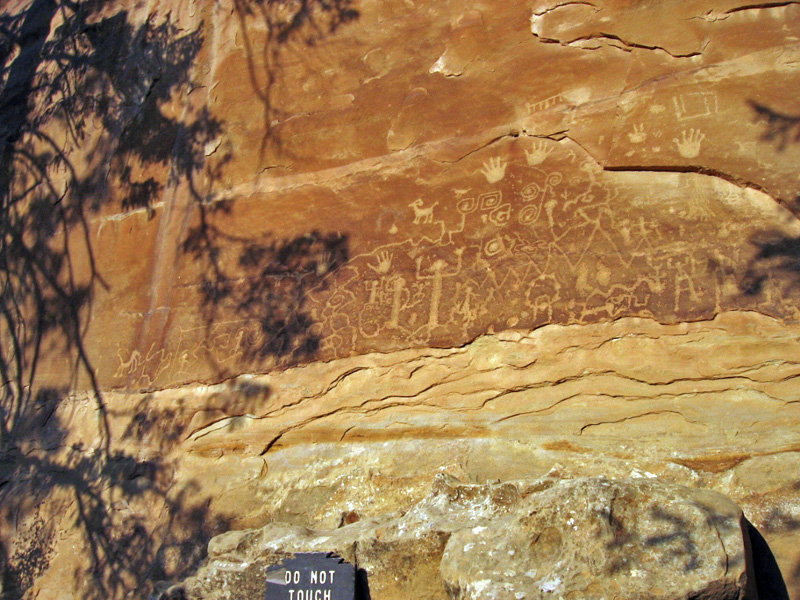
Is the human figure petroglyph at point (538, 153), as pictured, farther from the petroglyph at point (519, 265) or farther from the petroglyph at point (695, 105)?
the petroglyph at point (695, 105)

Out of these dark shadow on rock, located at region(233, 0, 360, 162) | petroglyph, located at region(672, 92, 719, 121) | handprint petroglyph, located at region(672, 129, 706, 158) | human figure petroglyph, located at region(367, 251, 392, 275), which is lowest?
human figure petroglyph, located at region(367, 251, 392, 275)

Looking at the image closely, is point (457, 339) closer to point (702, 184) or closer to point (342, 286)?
point (342, 286)

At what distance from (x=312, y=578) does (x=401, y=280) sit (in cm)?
190

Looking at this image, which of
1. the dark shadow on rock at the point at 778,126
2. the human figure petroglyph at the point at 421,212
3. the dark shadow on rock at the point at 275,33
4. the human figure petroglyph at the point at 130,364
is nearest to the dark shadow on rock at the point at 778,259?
the dark shadow on rock at the point at 778,126

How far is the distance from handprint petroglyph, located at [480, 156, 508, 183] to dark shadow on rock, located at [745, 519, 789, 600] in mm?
2371

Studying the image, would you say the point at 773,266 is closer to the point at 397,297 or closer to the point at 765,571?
the point at 765,571

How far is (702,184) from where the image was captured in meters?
A: 3.74

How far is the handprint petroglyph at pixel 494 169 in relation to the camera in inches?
171

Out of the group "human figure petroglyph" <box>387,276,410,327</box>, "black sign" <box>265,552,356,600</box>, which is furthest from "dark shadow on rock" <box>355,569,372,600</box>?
"human figure petroglyph" <box>387,276,410,327</box>

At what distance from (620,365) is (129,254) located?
397 cm

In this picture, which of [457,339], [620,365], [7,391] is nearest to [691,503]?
[620,365]

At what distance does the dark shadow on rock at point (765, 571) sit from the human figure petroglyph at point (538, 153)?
2.30 meters

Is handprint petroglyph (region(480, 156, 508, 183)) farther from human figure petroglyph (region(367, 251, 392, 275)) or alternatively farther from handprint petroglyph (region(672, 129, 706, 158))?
handprint petroglyph (region(672, 129, 706, 158))

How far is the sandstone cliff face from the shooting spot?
351 centimetres
